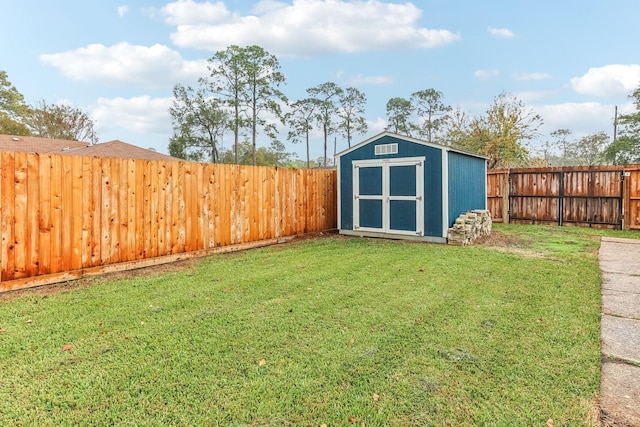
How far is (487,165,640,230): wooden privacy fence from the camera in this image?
27.9ft

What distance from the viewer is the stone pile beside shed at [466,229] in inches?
265

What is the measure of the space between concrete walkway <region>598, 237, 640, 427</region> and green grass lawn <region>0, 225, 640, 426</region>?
0.27 ft

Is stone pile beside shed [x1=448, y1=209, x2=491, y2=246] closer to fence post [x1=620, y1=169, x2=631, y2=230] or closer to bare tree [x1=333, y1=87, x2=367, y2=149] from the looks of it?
fence post [x1=620, y1=169, x2=631, y2=230]

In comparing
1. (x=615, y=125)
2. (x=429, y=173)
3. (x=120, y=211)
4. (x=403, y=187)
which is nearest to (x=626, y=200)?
(x=429, y=173)

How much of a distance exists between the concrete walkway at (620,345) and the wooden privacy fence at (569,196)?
469 cm

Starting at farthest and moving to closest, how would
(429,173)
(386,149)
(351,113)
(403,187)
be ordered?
(351,113) < (386,149) < (403,187) < (429,173)

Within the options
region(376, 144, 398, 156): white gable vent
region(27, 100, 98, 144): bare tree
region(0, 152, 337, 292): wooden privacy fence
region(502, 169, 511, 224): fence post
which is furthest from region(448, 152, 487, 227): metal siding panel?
region(27, 100, 98, 144): bare tree

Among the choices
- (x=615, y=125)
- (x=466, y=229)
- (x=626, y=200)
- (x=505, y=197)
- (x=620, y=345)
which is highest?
(x=615, y=125)

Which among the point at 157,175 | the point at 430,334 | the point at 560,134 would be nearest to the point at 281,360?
the point at 430,334

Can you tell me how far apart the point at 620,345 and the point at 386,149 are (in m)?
5.50

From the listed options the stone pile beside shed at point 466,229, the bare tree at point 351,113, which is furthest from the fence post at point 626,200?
the bare tree at point 351,113

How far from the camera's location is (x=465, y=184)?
7.73 metres

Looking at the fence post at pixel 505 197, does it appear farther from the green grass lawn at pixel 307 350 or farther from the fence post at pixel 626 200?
the green grass lawn at pixel 307 350

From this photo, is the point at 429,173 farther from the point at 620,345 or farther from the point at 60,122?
the point at 60,122
